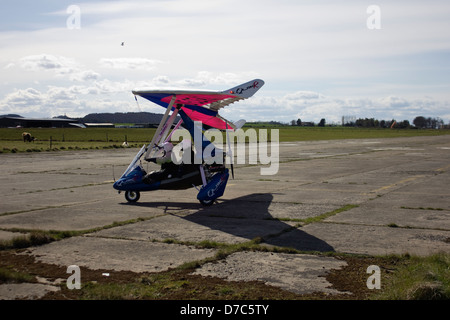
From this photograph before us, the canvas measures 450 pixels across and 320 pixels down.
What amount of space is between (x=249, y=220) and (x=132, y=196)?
4424 millimetres

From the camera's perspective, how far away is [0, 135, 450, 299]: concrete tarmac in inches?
338

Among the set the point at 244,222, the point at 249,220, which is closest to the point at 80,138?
the point at 249,220

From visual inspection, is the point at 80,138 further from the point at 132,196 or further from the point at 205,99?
the point at 205,99

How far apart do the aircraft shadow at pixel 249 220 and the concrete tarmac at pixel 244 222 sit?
2cm

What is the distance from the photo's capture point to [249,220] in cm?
1258

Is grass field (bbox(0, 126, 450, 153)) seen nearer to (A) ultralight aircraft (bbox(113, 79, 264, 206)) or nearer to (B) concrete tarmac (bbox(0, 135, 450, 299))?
(B) concrete tarmac (bbox(0, 135, 450, 299))

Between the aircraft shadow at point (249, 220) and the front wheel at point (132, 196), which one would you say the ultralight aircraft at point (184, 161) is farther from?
the aircraft shadow at point (249, 220)

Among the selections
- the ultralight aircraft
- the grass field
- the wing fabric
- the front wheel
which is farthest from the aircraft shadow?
the grass field

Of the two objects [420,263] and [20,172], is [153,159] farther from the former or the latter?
[20,172]

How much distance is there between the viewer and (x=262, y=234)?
10898 millimetres

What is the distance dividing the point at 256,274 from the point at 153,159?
7.81 meters
